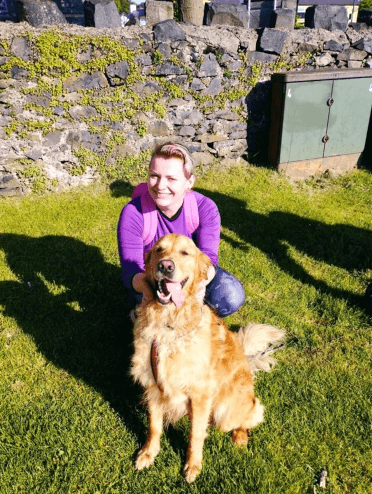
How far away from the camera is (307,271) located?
4246 millimetres

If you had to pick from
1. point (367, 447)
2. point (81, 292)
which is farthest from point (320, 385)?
point (81, 292)

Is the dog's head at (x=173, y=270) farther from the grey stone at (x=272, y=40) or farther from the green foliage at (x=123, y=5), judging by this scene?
the green foliage at (x=123, y=5)

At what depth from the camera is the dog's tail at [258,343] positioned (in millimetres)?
2789

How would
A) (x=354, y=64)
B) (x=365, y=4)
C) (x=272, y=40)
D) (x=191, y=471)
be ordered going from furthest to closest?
(x=365, y=4), (x=354, y=64), (x=272, y=40), (x=191, y=471)

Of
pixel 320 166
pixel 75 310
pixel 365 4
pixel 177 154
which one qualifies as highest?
pixel 365 4

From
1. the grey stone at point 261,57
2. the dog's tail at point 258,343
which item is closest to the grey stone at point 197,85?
the grey stone at point 261,57

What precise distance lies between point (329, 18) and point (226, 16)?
2040 millimetres

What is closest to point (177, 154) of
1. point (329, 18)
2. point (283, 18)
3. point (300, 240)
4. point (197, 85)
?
point (300, 240)

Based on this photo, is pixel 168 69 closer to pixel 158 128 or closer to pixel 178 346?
pixel 158 128

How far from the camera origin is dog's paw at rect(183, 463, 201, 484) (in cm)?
224

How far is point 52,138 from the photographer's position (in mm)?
5523

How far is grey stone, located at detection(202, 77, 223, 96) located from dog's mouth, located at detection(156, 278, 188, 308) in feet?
16.4

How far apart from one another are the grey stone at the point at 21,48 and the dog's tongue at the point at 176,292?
185 inches

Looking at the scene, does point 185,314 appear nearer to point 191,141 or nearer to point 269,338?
point 269,338
